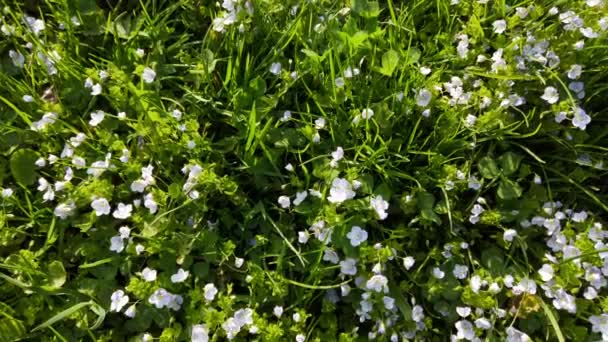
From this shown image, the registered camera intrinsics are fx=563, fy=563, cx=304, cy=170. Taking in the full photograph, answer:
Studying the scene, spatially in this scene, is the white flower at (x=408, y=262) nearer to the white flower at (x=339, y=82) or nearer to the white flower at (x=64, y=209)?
the white flower at (x=339, y=82)

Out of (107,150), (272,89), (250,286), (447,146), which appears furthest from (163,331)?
(447,146)

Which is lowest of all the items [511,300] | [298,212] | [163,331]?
[511,300]

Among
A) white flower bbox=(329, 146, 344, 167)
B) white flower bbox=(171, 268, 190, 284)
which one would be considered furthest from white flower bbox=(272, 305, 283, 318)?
white flower bbox=(329, 146, 344, 167)

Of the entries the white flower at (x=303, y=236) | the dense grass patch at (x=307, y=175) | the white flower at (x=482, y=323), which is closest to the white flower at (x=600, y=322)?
the dense grass patch at (x=307, y=175)

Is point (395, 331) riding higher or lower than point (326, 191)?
lower

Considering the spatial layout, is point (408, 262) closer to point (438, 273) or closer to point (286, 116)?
point (438, 273)

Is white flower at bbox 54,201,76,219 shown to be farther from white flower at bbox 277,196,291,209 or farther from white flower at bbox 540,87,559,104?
white flower at bbox 540,87,559,104

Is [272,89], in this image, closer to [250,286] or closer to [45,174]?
[250,286]
